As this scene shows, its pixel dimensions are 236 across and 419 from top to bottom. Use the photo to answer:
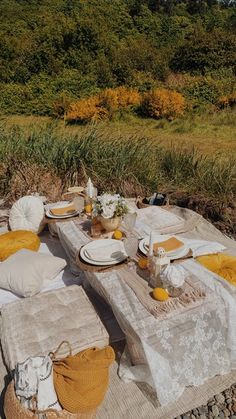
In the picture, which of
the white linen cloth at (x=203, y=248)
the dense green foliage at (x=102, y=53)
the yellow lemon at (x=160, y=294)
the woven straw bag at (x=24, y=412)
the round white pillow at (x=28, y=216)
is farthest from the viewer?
the dense green foliage at (x=102, y=53)

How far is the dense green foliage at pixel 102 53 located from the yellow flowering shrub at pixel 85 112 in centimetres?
136

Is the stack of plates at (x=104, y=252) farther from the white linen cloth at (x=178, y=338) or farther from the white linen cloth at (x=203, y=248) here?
the white linen cloth at (x=203, y=248)

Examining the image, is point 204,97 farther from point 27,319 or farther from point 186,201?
point 27,319

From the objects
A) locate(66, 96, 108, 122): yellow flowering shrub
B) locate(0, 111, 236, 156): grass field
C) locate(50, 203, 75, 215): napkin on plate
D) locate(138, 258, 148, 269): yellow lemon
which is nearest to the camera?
locate(138, 258, 148, 269): yellow lemon

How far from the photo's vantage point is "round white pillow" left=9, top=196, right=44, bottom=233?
3705mm

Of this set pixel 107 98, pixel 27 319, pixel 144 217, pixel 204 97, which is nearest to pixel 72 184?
pixel 144 217

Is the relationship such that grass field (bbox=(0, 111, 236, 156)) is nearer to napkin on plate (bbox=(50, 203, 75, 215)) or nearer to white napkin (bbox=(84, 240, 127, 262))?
napkin on plate (bbox=(50, 203, 75, 215))

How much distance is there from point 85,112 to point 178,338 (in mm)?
10415

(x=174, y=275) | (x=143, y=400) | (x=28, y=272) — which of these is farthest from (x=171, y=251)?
(x=28, y=272)

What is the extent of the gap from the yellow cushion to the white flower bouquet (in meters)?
0.89

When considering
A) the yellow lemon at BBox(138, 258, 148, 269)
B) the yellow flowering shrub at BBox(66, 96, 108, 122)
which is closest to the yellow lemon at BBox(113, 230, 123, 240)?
the yellow lemon at BBox(138, 258, 148, 269)

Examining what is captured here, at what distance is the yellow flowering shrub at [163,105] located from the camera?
11.5m

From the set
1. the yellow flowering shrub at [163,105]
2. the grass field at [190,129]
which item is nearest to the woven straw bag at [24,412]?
the grass field at [190,129]

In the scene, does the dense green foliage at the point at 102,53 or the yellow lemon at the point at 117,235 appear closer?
the yellow lemon at the point at 117,235
